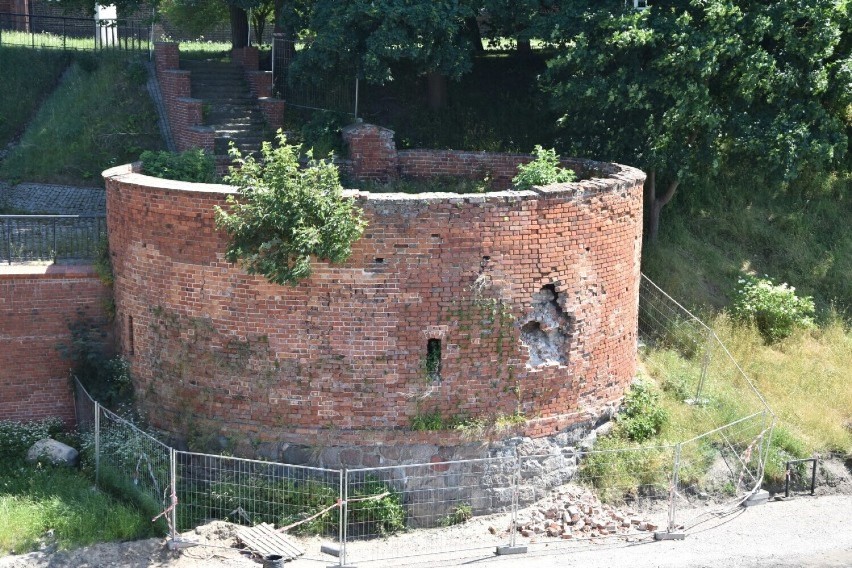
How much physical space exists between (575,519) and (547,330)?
2395 mm

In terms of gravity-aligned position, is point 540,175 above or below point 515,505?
above

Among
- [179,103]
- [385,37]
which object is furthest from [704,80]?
[179,103]

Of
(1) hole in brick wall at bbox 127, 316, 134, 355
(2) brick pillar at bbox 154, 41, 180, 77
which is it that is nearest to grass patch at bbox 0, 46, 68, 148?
(2) brick pillar at bbox 154, 41, 180, 77

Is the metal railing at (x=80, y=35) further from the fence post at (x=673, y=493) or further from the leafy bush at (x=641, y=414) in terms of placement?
the fence post at (x=673, y=493)

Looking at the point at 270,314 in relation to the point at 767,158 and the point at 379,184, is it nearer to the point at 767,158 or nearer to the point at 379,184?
the point at 379,184

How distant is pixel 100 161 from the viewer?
1934 centimetres

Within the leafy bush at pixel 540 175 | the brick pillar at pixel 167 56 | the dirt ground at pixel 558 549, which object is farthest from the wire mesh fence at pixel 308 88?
the dirt ground at pixel 558 549

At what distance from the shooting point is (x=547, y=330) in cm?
1398

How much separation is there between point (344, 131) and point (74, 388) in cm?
628

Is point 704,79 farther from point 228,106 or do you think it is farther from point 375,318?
point 228,106

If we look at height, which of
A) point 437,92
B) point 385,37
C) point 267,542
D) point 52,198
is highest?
point 385,37

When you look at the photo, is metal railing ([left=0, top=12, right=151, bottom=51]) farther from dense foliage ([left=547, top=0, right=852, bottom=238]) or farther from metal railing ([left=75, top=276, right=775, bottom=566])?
metal railing ([left=75, top=276, right=775, bottom=566])

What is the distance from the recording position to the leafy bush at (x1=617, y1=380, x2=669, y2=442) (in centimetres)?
1486

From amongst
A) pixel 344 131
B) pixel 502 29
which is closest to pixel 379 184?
pixel 344 131
